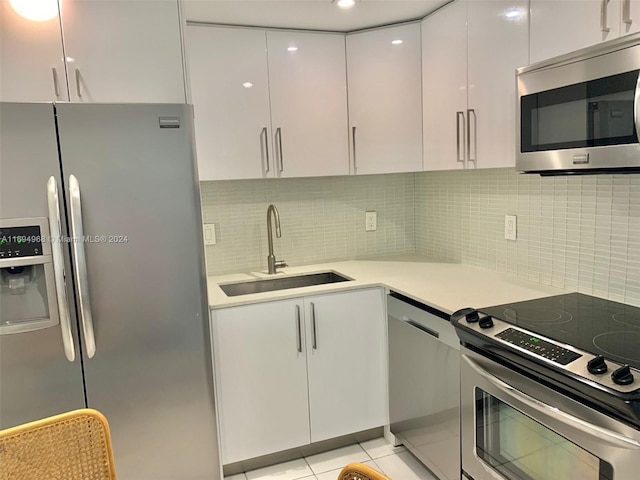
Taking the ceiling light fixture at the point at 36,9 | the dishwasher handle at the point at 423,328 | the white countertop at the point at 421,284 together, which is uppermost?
the ceiling light fixture at the point at 36,9

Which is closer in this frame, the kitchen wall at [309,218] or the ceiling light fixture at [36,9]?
the ceiling light fixture at [36,9]

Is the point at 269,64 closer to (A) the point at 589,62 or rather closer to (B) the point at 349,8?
(B) the point at 349,8

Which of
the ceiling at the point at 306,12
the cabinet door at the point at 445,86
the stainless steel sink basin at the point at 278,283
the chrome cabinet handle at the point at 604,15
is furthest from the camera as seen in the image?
the stainless steel sink basin at the point at 278,283

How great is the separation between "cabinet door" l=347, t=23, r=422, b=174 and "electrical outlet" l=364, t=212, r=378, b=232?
46 centimetres

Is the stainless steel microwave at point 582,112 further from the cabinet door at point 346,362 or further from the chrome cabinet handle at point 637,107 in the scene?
the cabinet door at point 346,362

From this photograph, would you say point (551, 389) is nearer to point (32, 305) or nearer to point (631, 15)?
point (631, 15)

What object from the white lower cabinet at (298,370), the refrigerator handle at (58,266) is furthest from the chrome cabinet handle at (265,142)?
the refrigerator handle at (58,266)

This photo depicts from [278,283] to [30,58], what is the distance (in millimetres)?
→ 1541

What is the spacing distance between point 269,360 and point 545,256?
4.48 feet

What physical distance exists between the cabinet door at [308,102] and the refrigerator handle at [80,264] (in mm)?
1027

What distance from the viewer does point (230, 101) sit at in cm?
236

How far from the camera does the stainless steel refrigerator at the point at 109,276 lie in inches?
66.9

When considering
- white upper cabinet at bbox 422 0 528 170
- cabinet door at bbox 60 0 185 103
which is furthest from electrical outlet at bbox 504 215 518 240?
cabinet door at bbox 60 0 185 103

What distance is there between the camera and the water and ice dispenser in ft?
5.50
